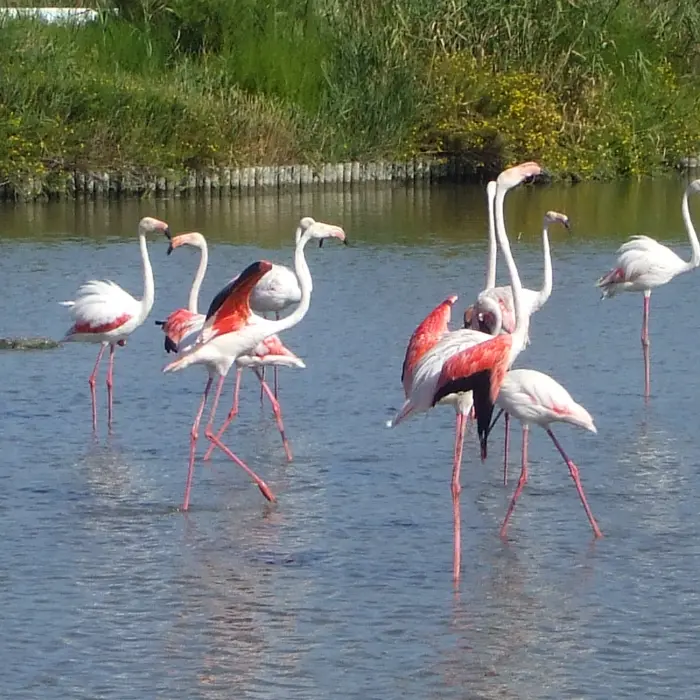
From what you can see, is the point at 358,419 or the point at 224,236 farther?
the point at 224,236

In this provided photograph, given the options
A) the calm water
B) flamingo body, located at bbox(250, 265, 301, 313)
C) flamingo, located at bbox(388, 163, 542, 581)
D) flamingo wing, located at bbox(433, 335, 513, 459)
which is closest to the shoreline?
the calm water

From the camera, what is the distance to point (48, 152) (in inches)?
854

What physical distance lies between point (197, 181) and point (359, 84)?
3085 millimetres

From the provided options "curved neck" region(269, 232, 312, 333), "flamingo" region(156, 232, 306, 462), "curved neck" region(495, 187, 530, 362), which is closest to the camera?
"curved neck" region(495, 187, 530, 362)

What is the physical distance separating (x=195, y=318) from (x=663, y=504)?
2.56 meters

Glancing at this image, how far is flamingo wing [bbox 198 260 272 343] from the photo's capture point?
7582 millimetres

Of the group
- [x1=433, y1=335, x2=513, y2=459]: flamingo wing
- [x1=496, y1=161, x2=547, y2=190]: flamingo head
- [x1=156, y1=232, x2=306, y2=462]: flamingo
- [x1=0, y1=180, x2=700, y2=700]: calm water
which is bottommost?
[x1=0, y1=180, x2=700, y2=700]: calm water

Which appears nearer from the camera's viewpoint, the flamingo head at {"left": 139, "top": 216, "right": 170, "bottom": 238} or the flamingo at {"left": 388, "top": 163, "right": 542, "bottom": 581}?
the flamingo at {"left": 388, "top": 163, "right": 542, "bottom": 581}

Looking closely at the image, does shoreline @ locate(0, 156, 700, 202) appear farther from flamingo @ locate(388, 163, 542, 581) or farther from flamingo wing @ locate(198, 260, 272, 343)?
flamingo @ locate(388, 163, 542, 581)

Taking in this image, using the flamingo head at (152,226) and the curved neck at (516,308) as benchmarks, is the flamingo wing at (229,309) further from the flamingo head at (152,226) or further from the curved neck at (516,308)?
the flamingo head at (152,226)

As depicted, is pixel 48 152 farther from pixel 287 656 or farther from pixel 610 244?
pixel 287 656

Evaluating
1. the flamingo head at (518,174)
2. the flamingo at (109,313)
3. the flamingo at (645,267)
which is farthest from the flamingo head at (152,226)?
the flamingo at (645,267)

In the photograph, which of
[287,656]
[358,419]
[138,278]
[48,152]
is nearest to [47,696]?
[287,656]

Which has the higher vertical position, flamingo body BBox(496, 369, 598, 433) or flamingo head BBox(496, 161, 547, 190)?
flamingo head BBox(496, 161, 547, 190)
